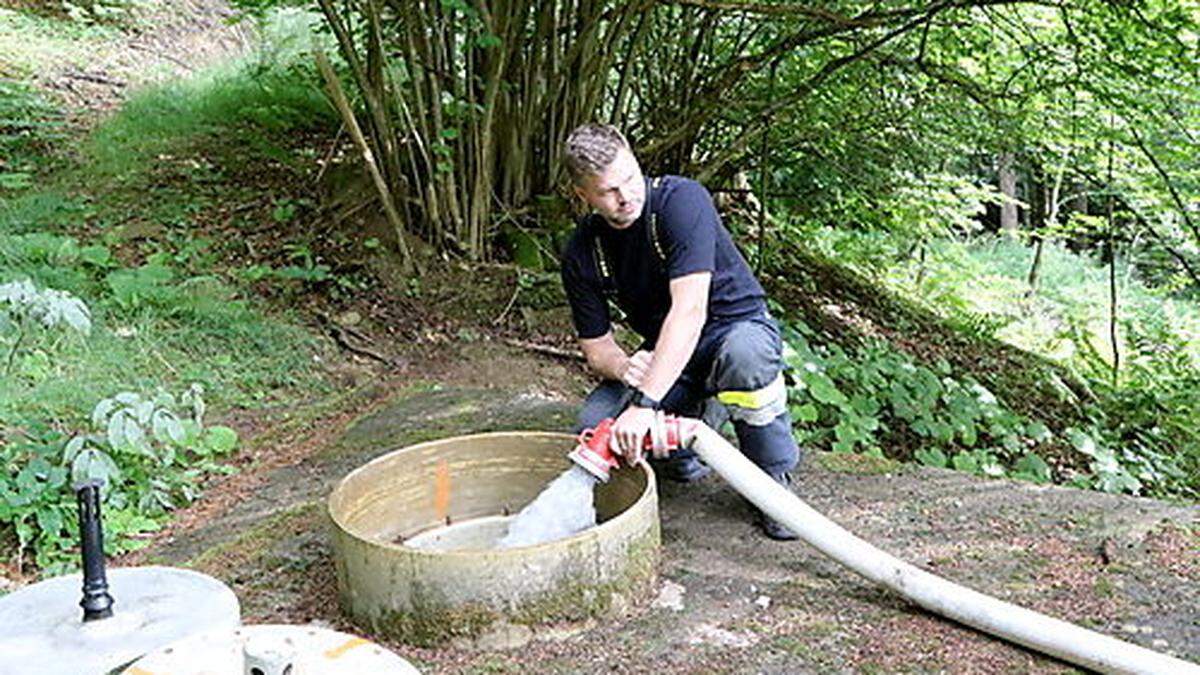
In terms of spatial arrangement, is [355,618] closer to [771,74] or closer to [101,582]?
[101,582]

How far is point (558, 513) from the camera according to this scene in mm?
2799

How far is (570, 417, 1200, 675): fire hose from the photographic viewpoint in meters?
2.24

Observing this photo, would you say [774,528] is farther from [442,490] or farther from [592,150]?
[592,150]

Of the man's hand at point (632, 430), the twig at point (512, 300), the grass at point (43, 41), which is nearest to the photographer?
the man's hand at point (632, 430)

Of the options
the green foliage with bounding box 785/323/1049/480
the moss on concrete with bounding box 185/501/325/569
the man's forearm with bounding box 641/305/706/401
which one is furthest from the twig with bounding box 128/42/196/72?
the man's forearm with bounding box 641/305/706/401

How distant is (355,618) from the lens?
2.59 m

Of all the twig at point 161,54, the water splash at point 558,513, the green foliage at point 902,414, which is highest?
the twig at point 161,54

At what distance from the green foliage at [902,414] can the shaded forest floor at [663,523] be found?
78cm

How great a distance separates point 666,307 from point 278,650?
1699 millimetres

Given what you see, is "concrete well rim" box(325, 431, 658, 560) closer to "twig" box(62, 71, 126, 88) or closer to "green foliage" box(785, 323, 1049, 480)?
"green foliage" box(785, 323, 1049, 480)

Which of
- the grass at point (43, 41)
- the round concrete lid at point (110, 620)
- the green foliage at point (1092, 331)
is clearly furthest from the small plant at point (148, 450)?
the grass at point (43, 41)

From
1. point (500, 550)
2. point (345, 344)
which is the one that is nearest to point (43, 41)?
point (345, 344)

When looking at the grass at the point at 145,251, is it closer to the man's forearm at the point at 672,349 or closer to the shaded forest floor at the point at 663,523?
the shaded forest floor at the point at 663,523

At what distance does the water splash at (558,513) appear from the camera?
2.77 metres
